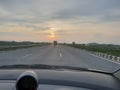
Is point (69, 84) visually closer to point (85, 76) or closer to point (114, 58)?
point (85, 76)

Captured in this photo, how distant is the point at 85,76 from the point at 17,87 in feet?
2.97

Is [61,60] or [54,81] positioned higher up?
[54,81]

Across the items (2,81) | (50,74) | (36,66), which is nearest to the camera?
(2,81)

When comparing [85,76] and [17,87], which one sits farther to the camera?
[85,76]

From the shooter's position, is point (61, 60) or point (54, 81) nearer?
point (54, 81)

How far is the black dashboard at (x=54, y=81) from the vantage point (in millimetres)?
3303

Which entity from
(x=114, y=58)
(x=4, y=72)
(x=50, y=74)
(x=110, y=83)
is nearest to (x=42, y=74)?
(x=50, y=74)

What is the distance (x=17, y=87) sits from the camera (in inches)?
127

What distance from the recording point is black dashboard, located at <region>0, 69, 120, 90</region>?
330cm

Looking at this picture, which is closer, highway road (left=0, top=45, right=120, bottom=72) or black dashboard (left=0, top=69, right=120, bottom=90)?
black dashboard (left=0, top=69, right=120, bottom=90)

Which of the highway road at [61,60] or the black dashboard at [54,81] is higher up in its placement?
the black dashboard at [54,81]

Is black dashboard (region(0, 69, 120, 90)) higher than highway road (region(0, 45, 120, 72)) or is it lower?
higher

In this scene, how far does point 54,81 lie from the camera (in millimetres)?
3463

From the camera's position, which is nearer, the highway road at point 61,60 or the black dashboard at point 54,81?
the black dashboard at point 54,81
